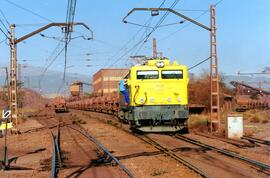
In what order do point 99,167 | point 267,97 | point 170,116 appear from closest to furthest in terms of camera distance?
point 99,167 → point 170,116 → point 267,97

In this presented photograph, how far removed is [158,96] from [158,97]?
5 cm

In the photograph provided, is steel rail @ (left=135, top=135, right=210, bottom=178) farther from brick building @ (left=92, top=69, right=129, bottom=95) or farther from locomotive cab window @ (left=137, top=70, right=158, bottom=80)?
brick building @ (left=92, top=69, right=129, bottom=95)

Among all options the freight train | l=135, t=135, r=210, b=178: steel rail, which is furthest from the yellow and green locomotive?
l=135, t=135, r=210, b=178: steel rail

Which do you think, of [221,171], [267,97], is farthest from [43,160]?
[267,97]

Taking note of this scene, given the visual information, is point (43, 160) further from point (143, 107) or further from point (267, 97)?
point (267, 97)

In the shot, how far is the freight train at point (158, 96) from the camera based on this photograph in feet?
65.9

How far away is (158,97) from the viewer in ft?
67.0

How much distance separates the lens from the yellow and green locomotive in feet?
65.9

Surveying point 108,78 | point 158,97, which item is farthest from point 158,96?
point 108,78

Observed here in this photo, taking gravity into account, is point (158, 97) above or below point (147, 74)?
below

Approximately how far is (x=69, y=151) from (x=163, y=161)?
15.2 feet

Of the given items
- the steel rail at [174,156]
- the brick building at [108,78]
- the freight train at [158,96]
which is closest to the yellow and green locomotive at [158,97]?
the freight train at [158,96]

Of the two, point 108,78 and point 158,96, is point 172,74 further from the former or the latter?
point 108,78

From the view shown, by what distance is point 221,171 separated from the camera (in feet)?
34.4
